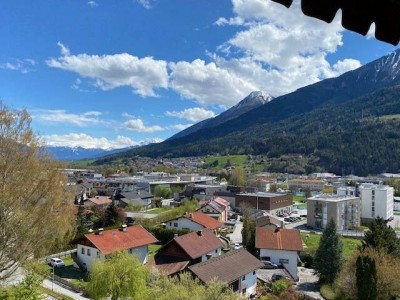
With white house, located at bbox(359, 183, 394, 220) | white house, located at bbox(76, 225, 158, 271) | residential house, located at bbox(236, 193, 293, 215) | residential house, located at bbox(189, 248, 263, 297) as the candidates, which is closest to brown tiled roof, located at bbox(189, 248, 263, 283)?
residential house, located at bbox(189, 248, 263, 297)

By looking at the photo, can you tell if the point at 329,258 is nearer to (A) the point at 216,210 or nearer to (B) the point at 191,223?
(B) the point at 191,223

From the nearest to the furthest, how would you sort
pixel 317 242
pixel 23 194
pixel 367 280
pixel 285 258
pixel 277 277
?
pixel 23 194
pixel 367 280
pixel 277 277
pixel 285 258
pixel 317 242

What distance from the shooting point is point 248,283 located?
3862 centimetres

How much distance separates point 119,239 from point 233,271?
14256 mm

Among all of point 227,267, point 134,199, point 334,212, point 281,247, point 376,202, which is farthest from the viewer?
point 134,199

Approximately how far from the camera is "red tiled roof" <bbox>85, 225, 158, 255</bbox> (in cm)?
4238

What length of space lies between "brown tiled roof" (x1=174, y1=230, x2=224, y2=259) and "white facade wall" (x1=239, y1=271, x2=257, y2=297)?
5.75 m

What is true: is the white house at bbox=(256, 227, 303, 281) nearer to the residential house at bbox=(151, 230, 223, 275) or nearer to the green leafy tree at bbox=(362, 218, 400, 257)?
the residential house at bbox=(151, 230, 223, 275)

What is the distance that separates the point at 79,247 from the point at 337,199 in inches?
2293

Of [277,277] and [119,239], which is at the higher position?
[119,239]

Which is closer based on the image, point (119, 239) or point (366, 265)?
point (366, 265)

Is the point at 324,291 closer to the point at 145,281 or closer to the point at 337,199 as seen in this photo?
the point at 145,281

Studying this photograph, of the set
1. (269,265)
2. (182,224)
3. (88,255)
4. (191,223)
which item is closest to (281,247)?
(269,265)

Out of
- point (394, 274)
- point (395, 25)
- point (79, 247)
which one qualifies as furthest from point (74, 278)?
point (395, 25)
